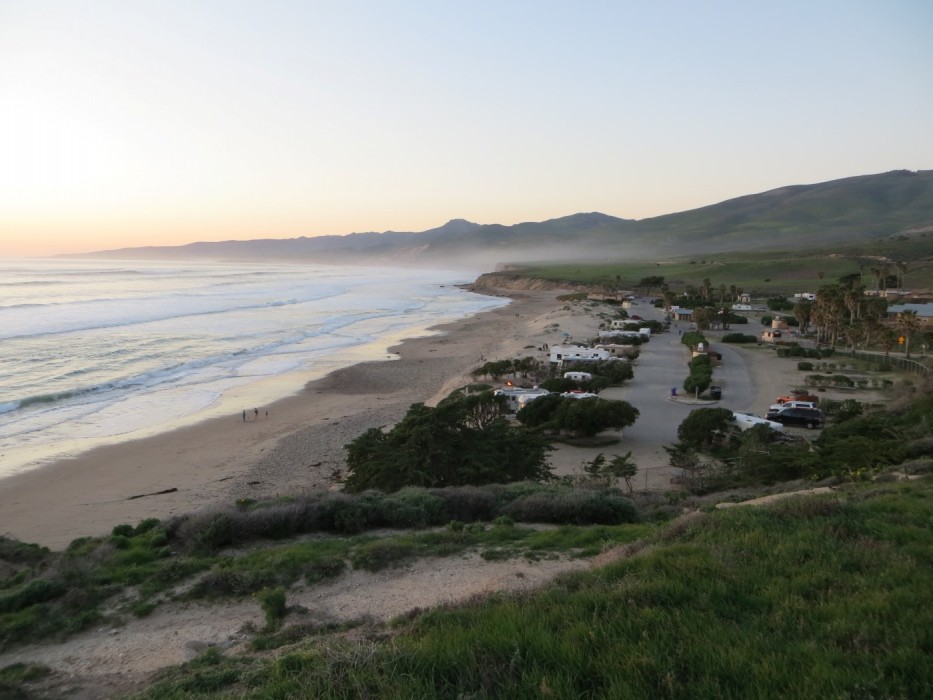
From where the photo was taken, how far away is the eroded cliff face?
376ft

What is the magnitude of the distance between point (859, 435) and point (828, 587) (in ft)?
42.5

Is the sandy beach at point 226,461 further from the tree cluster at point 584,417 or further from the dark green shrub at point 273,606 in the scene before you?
the dark green shrub at point 273,606

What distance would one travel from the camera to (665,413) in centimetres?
2452

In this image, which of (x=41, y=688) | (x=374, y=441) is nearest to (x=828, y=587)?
(x=41, y=688)

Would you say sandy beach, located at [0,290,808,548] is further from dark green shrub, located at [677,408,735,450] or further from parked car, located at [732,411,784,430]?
parked car, located at [732,411,784,430]

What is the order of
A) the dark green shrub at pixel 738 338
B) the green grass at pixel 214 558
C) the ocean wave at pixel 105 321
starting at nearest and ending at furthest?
1. the green grass at pixel 214 558
2. the dark green shrub at pixel 738 338
3. the ocean wave at pixel 105 321

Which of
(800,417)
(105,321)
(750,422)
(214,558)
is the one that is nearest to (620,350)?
(800,417)

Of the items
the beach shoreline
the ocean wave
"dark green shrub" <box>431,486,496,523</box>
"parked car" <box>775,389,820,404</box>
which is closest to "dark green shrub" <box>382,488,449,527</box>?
"dark green shrub" <box>431,486,496,523</box>

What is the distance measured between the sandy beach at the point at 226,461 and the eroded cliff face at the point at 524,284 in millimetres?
79664

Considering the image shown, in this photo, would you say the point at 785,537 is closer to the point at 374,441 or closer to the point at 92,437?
the point at 374,441

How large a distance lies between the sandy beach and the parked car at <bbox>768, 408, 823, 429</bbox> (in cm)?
388

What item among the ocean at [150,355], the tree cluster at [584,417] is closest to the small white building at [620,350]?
the tree cluster at [584,417]

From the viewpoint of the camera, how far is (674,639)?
396 cm

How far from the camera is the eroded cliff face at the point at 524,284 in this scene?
115m
